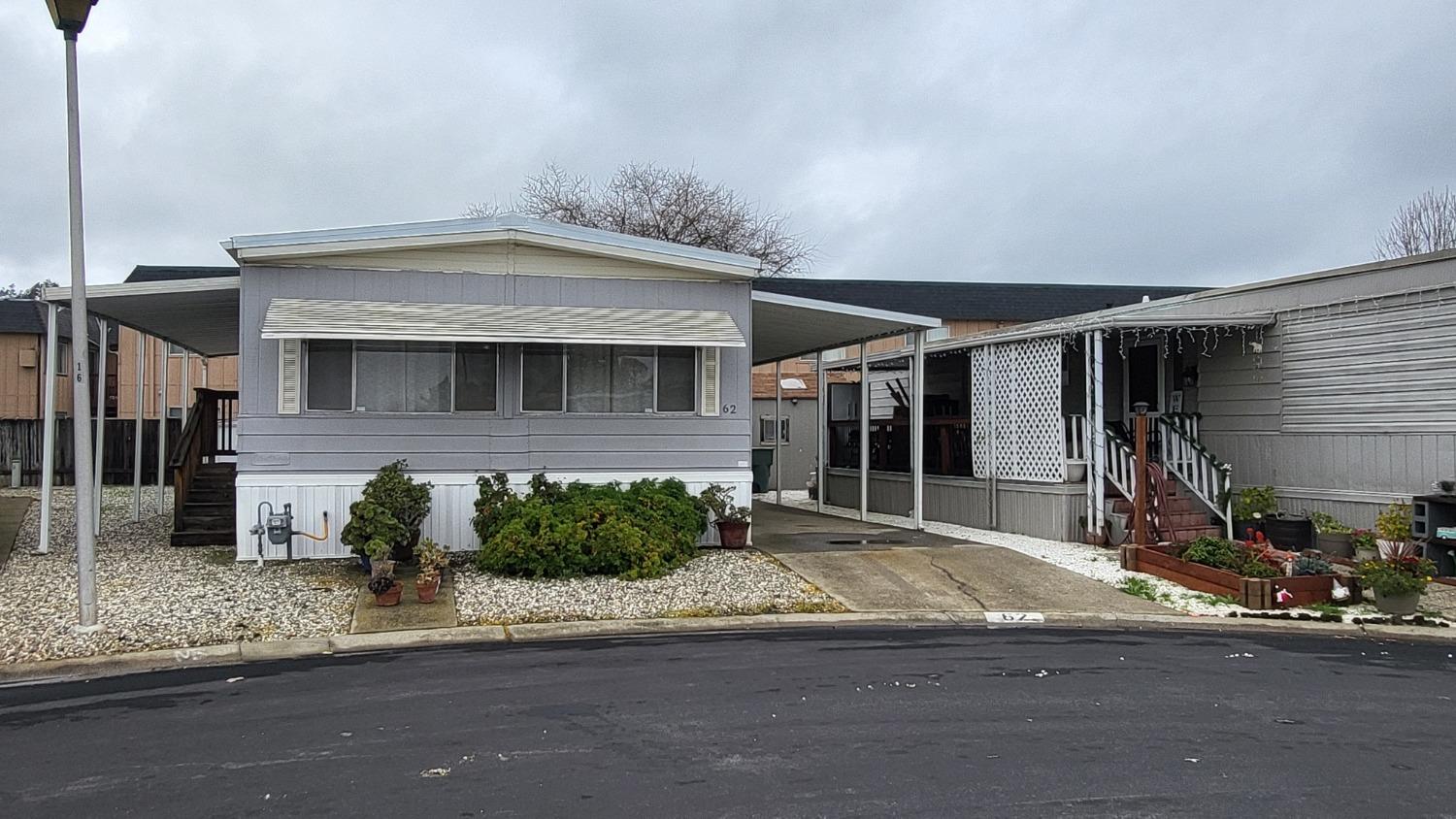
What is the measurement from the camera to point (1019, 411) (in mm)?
13570

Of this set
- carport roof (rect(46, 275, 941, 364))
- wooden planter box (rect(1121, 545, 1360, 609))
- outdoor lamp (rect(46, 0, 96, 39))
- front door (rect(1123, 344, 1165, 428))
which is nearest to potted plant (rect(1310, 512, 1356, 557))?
wooden planter box (rect(1121, 545, 1360, 609))

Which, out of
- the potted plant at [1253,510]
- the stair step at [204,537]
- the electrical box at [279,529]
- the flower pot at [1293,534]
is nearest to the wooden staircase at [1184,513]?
the potted plant at [1253,510]

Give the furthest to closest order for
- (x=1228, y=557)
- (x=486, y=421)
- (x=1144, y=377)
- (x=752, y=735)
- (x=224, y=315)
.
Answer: (x=1144, y=377) → (x=224, y=315) → (x=486, y=421) → (x=1228, y=557) → (x=752, y=735)

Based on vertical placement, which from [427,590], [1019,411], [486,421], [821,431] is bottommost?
[427,590]

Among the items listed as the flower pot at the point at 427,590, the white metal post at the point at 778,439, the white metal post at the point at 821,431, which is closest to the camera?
the flower pot at the point at 427,590

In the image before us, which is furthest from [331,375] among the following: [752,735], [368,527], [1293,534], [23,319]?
[23,319]

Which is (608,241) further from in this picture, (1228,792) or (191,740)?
(1228,792)

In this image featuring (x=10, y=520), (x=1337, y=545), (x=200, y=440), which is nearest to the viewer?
(x=1337, y=545)

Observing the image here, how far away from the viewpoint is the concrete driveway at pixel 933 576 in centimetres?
925

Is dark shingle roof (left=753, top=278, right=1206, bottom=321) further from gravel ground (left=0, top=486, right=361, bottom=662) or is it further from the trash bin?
gravel ground (left=0, top=486, right=361, bottom=662)

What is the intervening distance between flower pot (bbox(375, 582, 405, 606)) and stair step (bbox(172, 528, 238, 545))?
13.9 ft

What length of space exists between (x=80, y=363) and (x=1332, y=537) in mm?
12101

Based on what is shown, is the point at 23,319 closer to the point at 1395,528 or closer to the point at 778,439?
the point at 778,439

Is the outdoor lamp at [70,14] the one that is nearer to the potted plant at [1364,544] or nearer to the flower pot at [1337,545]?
the potted plant at [1364,544]
